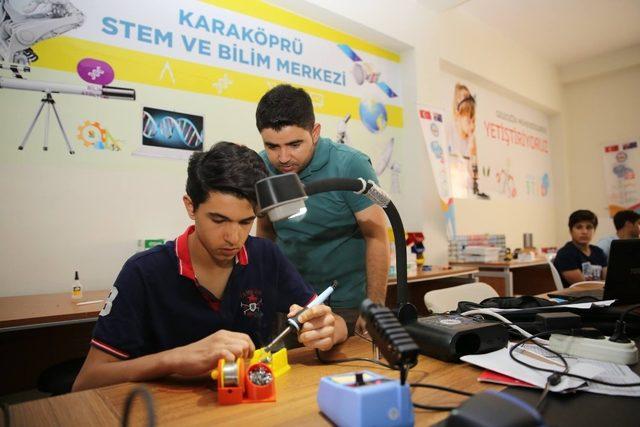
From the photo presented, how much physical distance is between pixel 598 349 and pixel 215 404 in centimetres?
76

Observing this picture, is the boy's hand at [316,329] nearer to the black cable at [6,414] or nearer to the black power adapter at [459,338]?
the black power adapter at [459,338]

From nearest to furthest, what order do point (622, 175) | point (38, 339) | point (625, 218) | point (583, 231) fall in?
point (38, 339), point (583, 231), point (625, 218), point (622, 175)

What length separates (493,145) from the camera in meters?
4.82

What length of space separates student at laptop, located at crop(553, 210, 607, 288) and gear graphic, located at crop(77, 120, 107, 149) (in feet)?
10.5

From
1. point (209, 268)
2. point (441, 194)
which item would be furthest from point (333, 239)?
point (441, 194)

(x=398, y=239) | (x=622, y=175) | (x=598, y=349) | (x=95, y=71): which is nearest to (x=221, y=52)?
(x=95, y=71)

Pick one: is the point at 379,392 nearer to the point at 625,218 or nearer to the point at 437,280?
the point at 437,280

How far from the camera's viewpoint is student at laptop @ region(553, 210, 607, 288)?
118 inches

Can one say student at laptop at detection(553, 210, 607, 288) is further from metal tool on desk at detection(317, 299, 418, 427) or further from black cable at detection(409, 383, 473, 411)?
metal tool on desk at detection(317, 299, 418, 427)

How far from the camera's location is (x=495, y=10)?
422 cm

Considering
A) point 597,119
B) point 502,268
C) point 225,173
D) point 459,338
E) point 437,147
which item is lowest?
point 502,268

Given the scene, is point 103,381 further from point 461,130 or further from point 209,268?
point 461,130

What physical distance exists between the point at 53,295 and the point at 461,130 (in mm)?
3875

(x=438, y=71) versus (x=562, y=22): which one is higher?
(x=562, y=22)
